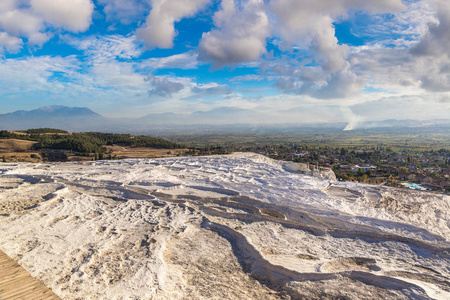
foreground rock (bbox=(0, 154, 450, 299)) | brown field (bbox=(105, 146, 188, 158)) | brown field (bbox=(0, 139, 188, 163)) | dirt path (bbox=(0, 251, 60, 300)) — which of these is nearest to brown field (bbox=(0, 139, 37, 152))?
brown field (bbox=(0, 139, 188, 163))

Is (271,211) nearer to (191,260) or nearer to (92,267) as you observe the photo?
(191,260)

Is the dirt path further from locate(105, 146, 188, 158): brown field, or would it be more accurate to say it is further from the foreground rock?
locate(105, 146, 188, 158): brown field

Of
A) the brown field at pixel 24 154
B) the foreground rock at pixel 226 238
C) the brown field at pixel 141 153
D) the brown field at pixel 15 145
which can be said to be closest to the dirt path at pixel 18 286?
the foreground rock at pixel 226 238

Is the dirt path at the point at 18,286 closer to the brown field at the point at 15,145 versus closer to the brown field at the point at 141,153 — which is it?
the brown field at the point at 141,153

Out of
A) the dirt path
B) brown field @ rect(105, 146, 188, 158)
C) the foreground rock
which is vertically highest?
brown field @ rect(105, 146, 188, 158)

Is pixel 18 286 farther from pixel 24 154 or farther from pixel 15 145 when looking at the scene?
pixel 15 145

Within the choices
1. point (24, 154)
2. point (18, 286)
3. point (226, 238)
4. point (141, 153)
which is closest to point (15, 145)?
point (24, 154)

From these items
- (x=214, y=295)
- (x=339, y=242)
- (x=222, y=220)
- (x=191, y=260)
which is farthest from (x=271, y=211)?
(x=214, y=295)
